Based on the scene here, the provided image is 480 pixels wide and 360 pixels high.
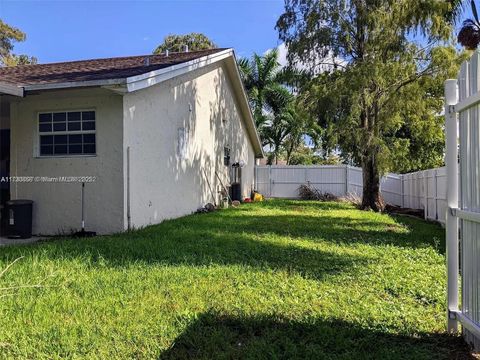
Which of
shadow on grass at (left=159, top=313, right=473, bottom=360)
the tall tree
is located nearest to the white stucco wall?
the tall tree

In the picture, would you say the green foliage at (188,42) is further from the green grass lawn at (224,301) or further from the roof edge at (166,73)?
the green grass lawn at (224,301)

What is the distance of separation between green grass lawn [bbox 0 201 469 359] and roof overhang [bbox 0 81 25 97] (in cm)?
307

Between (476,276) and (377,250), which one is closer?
(476,276)

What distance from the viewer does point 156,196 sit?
10.7m

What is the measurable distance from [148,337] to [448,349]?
8.03 feet

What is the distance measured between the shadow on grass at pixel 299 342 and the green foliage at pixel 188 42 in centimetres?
3198

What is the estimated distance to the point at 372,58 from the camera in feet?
45.2

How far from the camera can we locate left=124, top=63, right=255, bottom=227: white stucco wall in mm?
9734

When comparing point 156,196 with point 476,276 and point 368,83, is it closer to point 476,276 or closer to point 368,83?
point 368,83

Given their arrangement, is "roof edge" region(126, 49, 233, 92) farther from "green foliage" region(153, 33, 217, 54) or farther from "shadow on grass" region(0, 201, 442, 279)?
"green foliage" region(153, 33, 217, 54)

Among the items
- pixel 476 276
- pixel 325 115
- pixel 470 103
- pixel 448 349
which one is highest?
pixel 325 115

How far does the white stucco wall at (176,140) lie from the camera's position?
9.73m

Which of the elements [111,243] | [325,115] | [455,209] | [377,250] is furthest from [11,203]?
[325,115]

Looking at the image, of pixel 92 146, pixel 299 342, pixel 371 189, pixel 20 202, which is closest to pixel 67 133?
pixel 92 146
